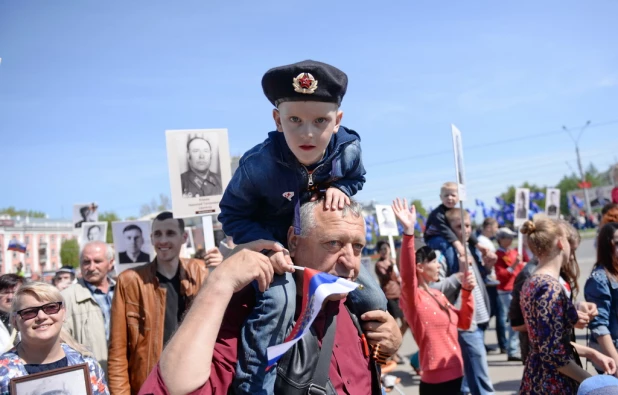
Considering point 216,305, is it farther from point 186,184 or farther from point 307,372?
point 186,184

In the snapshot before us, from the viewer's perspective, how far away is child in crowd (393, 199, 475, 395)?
5.40m

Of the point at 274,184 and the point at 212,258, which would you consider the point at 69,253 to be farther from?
the point at 274,184

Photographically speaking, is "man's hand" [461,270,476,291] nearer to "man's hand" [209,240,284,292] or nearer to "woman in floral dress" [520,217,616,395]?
"woman in floral dress" [520,217,616,395]

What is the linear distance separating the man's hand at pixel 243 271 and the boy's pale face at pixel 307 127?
1.60ft

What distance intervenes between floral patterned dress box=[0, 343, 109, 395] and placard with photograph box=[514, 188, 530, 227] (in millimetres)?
10923

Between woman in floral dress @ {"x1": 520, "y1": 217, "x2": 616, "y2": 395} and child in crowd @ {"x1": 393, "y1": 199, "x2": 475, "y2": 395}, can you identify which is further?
child in crowd @ {"x1": 393, "y1": 199, "x2": 475, "y2": 395}

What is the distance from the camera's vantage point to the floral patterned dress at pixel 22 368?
131 inches

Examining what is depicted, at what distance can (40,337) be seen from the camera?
11.7 ft

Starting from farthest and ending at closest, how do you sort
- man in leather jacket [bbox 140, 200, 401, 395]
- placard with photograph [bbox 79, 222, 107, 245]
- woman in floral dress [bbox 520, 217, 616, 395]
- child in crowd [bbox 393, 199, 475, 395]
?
1. placard with photograph [bbox 79, 222, 107, 245]
2. child in crowd [bbox 393, 199, 475, 395]
3. woman in floral dress [bbox 520, 217, 616, 395]
4. man in leather jacket [bbox 140, 200, 401, 395]

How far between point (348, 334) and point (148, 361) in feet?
9.29

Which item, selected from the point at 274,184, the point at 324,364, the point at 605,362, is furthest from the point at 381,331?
the point at 605,362

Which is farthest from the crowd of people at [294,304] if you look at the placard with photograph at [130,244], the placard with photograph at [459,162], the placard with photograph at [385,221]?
the placard with photograph at [385,221]

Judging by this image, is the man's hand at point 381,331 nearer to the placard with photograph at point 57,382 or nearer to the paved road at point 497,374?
the placard with photograph at point 57,382

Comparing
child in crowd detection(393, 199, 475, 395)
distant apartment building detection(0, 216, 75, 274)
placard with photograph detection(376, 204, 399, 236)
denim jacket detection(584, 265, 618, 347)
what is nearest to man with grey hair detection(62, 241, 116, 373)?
child in crowd detection(393, 199, 475, 395)
